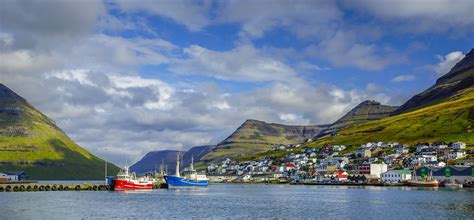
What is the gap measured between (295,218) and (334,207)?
783 inches

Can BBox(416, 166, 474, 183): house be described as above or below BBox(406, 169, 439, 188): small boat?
above

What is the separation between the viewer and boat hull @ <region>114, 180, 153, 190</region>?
6457 inches

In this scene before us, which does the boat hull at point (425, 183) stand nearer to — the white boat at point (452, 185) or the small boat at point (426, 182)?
the small boat at point (426, 182)

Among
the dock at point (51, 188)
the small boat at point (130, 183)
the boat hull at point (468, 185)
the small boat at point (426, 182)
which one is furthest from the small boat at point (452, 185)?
the dock at point (51, 188)

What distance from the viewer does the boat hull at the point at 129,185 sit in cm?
16400

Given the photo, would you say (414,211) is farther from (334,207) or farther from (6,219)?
(6,219)

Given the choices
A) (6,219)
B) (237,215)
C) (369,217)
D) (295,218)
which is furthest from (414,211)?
(6,219)

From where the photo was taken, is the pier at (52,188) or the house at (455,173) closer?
the pier at (52,188)

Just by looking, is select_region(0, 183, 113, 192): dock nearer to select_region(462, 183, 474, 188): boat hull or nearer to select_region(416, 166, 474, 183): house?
select_region(462, 183, 474, 188): boat hull

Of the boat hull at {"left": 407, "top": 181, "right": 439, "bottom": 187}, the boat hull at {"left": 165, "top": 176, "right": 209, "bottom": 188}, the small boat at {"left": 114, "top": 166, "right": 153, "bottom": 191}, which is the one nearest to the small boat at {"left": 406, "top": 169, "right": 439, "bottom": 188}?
the boat hull at {"left": 407, "top": 181, "right": 439, "bottom": 187}

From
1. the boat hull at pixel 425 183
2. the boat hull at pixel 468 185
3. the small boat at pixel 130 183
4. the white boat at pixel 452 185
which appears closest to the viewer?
the small boat at pixel 130 183

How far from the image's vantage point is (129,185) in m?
168

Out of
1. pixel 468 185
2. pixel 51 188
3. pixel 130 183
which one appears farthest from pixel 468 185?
pixel 51 188

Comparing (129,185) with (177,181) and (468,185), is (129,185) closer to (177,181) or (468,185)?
(177,181)
